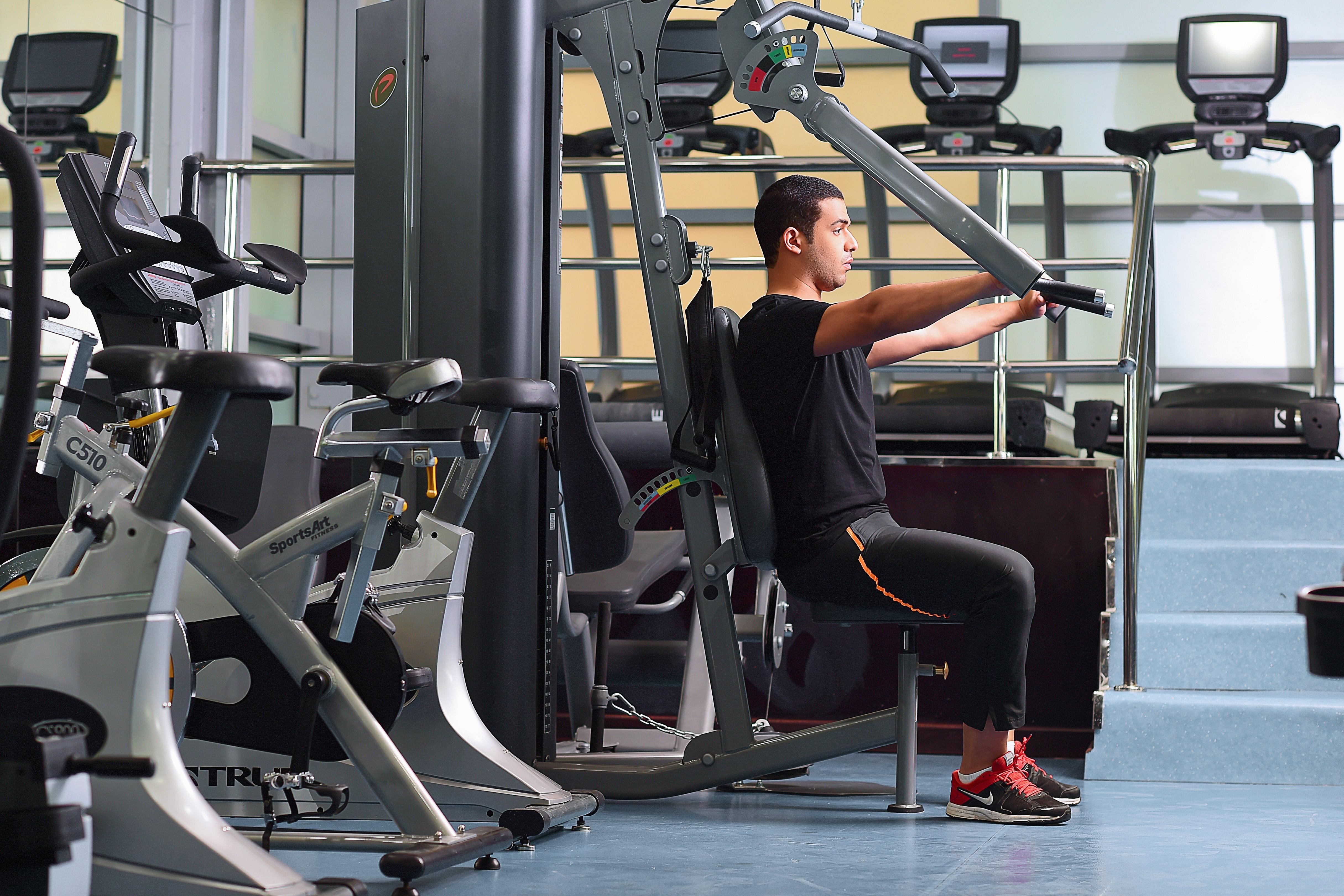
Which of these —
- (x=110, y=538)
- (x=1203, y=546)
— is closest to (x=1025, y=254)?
(x=110, y=538)

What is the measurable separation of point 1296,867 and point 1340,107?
6.21 meters

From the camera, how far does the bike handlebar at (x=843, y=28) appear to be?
2799 millimetres

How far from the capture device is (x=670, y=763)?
10.4ft

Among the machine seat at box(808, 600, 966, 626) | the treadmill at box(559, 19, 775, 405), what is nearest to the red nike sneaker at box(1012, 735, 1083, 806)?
the machine seat at box(808, 600, 966, 626)

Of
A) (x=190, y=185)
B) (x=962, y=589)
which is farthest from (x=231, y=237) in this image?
(x=962, y=589)

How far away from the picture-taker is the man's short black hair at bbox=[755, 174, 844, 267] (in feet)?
10.4

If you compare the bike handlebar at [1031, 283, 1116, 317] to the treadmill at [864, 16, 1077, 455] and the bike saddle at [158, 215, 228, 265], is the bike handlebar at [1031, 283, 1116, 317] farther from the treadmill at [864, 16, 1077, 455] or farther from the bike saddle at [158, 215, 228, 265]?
the treadmill at [864, 16, 1077, 455]

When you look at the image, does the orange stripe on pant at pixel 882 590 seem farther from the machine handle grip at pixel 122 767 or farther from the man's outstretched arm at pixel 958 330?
the machine handle grip at pixel 122 767

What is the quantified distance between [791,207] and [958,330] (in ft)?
1.56

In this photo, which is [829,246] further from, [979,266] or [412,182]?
[979,266]

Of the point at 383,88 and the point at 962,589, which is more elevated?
the point at 383,88

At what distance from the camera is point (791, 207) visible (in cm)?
318

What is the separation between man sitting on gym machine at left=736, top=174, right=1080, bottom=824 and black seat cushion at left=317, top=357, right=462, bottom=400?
2.98ft

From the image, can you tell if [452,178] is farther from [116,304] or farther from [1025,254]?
[1025,254]
